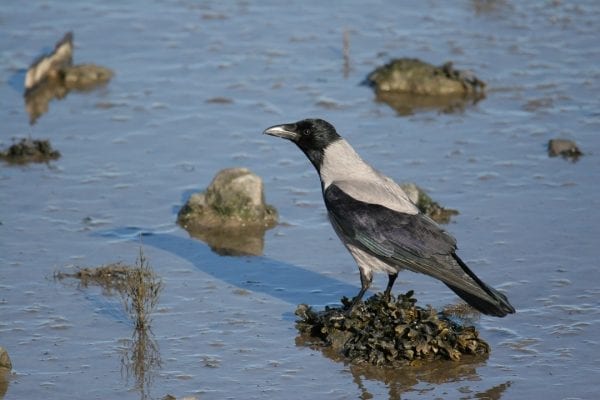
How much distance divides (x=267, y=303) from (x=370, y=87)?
571 cm

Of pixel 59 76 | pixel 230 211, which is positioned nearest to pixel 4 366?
pixel 230 211

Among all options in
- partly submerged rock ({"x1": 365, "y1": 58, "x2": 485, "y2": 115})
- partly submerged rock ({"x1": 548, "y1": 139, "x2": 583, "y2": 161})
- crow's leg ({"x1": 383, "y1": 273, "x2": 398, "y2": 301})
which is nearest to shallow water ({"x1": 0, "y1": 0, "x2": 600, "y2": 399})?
partly submerged rock ({"x1": 548, "y1": 139, "x2": 583, "y2": 161})

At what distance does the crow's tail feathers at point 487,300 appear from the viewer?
29.1ft

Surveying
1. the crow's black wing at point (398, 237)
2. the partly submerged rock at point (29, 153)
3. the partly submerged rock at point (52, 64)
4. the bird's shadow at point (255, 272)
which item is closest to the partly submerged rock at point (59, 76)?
the partly submerged rock at point (52, 64)

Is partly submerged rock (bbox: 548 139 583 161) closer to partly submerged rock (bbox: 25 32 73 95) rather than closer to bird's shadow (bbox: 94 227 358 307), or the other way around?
bird's shadow (bbox: 94 227 358 307)

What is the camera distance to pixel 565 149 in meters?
12.9

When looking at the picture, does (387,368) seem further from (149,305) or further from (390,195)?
(149,305)

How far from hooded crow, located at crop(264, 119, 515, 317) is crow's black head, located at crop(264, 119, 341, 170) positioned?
0.02 metres

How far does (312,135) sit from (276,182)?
2.61m

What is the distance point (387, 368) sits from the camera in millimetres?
8750

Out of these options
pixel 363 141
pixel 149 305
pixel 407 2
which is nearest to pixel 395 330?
pixel 149 305

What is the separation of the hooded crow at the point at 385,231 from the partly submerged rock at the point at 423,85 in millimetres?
5055


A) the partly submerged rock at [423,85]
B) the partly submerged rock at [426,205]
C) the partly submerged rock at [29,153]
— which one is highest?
the partly submerged rock at [423,85]

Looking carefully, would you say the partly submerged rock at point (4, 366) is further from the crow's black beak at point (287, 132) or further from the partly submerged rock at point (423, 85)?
the partly submerged rock at point (423, 85)
